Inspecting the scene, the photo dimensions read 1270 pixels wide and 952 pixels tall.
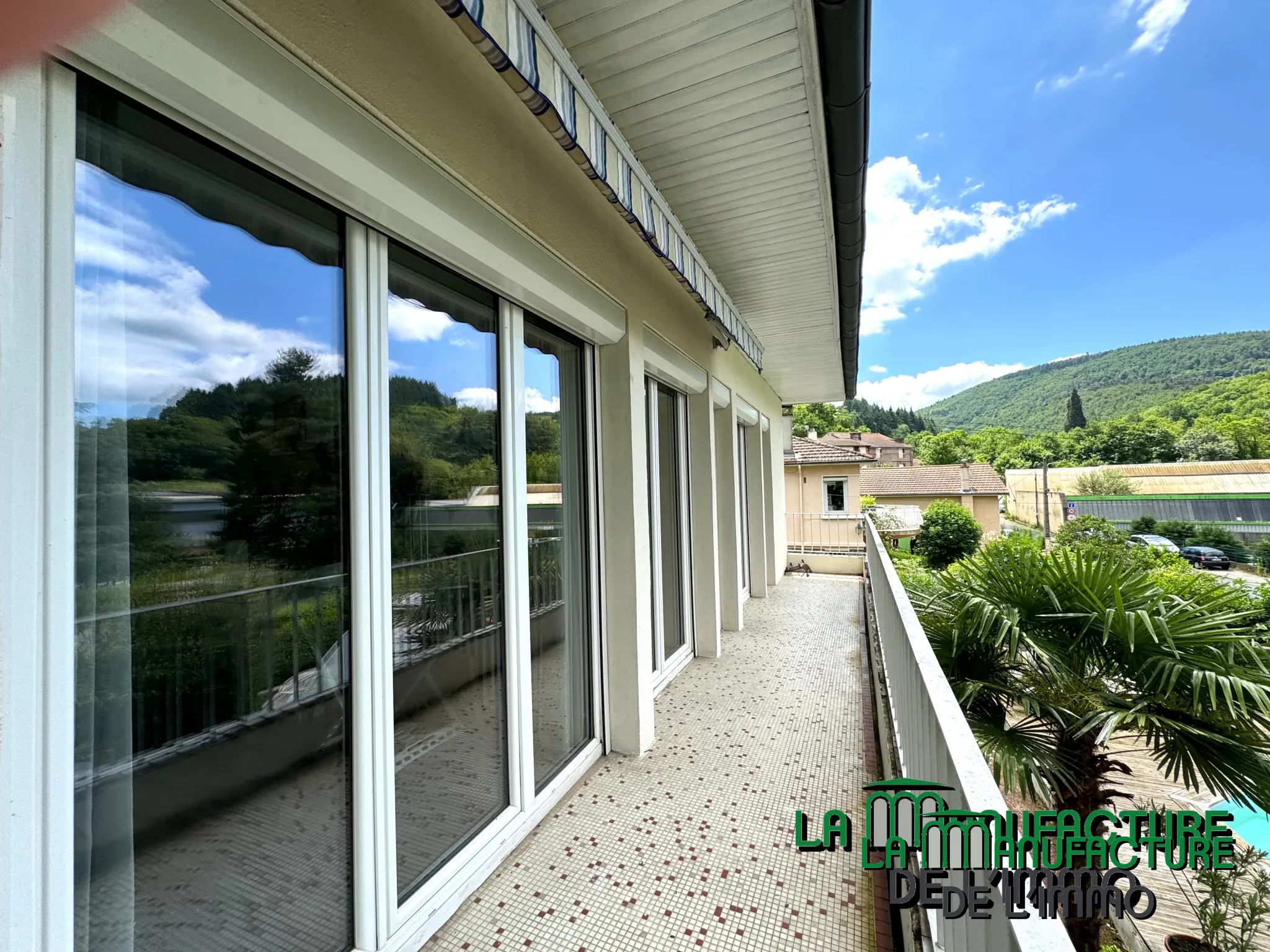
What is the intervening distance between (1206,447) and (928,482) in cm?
4898

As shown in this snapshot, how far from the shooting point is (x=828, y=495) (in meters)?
17.2

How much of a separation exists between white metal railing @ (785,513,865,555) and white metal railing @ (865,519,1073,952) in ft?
36.8

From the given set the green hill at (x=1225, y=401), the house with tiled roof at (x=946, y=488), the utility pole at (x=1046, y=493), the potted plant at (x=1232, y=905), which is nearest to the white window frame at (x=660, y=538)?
the potted plant at (x=1232, y=905)

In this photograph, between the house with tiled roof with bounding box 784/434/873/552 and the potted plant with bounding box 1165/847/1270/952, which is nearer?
the potted plant with bounding box 1165/847/1270/952

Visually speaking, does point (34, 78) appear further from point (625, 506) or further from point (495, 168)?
point (625, 506)

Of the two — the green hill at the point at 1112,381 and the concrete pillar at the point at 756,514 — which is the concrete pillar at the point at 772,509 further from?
the green hill at the point at 1112,381

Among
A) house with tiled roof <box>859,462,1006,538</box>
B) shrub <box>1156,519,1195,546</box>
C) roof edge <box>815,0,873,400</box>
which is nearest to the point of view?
roof edge <box>815,0,873,400</box>

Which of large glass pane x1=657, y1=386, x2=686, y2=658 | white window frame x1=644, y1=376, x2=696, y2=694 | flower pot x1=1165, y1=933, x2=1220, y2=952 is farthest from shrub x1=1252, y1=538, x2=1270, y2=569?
large glass pane x1=657, y1=386, x2=686, y2=658

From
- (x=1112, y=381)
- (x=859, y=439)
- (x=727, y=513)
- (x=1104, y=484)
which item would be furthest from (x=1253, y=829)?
(x=1112, y=381)

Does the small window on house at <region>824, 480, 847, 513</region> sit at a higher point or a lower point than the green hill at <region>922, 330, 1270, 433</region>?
lower

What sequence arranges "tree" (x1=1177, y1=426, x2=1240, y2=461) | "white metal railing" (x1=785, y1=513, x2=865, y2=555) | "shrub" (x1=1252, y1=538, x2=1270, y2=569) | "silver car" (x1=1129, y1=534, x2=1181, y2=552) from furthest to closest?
"tree" (x1=1177, y1=426, x2=1240, y2=461) < "silver car" (x1=1129, y1=534, x2=1181, y2=552) < "shrub" (x1=1252, y1=538, x2=1270, y2=569) < "white metal railing" (x1=785, y1=513, x2=865, y2=555)

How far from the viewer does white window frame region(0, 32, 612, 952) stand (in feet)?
3.60

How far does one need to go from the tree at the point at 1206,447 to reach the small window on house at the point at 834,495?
2540 inches

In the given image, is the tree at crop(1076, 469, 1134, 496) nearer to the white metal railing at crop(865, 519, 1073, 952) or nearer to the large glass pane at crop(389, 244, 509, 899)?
the white metal railing at crop(865, 519, 1073, 952)
